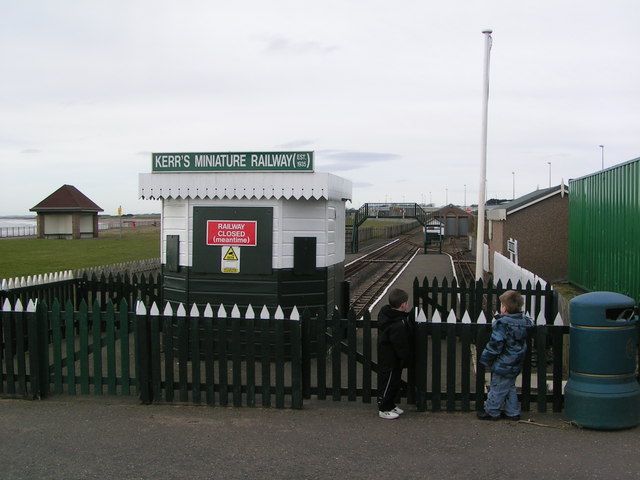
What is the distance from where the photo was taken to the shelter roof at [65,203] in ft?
178

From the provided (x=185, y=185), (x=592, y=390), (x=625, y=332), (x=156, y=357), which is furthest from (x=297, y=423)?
(x=185, y=185)

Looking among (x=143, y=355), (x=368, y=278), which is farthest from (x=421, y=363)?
(x=368, y=278)

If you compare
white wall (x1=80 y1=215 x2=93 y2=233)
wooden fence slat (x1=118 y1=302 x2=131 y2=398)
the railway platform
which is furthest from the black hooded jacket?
white wall (x1=80 y1=215 x2=93 y2=233)

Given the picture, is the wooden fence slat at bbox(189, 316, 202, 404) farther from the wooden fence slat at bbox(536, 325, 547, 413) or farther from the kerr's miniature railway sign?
the wooden fence slat at bbox(536, 325, 547, 413)

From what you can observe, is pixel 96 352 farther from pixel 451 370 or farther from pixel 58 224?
pixel 58 224

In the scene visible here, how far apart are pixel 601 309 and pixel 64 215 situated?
55.1 meters

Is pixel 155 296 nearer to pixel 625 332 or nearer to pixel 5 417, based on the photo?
pixel 5 417

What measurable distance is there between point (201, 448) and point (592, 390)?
12.3 ft

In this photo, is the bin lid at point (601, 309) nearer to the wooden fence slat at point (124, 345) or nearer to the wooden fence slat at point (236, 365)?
the wooden fence slat at point (236, 365)

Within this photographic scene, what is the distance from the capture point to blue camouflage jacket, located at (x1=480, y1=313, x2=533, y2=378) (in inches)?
243

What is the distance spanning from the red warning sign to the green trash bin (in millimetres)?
4680

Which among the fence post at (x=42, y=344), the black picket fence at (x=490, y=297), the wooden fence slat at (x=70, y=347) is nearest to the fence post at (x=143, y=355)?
the wooden fence slat at (x=70, y=347)

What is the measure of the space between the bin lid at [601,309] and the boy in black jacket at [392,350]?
1.67 metres

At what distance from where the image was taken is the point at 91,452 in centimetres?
561
